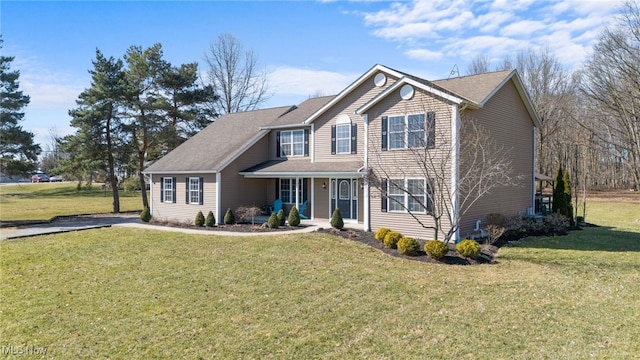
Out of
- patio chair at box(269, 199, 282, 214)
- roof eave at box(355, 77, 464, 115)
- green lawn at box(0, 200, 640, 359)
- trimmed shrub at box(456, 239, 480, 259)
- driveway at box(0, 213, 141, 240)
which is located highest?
roof eave at box(355, 77, 464, 115)

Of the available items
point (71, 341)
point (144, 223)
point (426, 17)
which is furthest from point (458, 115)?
point (144, 223)

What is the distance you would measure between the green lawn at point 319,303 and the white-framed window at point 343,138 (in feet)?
17.5

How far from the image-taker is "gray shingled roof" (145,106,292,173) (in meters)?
20.7

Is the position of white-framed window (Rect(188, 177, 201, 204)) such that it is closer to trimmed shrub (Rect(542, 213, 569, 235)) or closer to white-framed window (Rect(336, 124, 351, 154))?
white-framed window (Rect(336, 124, 351, 154))

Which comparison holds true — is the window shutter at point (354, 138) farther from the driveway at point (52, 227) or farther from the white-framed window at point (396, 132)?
the driveway at point (52, 227)

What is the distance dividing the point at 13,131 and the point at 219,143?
1129cm

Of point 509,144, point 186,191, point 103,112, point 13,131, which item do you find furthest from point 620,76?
point 13,131

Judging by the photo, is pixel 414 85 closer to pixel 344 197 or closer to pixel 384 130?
pixel 384 130

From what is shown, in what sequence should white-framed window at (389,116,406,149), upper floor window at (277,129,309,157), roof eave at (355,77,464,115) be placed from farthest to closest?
upper floor window at (277,129,309,157), white-framed window at (389,116,406,149), roof eave at (355,77,464,115)

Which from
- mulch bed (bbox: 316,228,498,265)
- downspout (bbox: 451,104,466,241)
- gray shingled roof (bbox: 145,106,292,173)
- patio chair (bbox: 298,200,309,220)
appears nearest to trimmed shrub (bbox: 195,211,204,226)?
gray shingled roof (bbox: 145,106,292,173)

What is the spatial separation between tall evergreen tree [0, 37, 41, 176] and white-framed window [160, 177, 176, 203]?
312 inches

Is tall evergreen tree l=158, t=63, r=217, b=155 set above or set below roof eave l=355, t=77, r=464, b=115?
above

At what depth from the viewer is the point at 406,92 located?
50.0 feet

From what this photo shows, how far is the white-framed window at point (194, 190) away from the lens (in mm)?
20469
